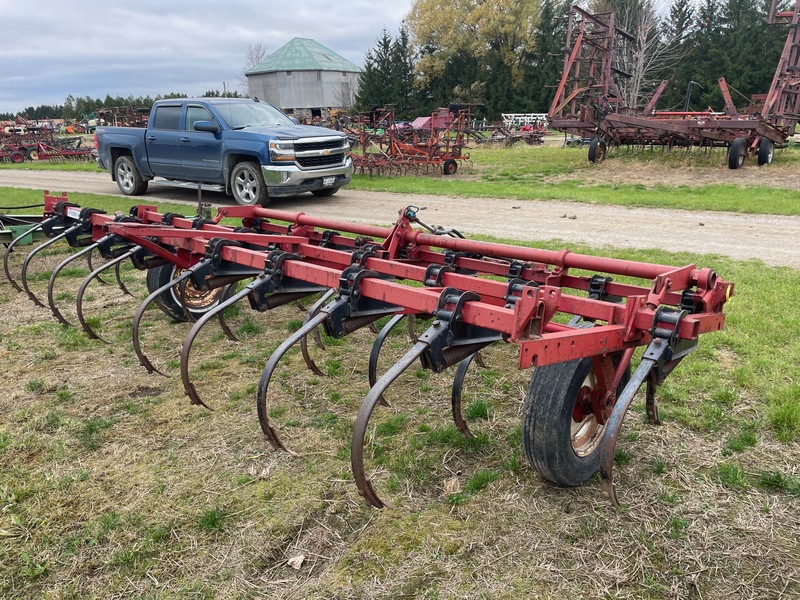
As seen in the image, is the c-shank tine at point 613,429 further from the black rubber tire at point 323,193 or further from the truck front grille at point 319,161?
the black rubber tire at point 323,193

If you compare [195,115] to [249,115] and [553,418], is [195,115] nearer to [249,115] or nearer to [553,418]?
[249,115]

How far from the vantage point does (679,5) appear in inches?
1783

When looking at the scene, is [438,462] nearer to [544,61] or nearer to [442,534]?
[442,534]

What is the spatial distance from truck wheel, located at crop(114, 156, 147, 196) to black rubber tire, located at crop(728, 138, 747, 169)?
13879mm

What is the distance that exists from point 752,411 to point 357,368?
2.68m

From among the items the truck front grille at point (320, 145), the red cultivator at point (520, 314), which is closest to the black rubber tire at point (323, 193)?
the truck front grille at point (320, 145)

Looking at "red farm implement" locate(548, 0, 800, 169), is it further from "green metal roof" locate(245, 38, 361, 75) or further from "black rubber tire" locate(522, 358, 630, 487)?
"green metal roof" locate(245, 38, 361, 75)

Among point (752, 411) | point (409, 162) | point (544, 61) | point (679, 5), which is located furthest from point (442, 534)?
point (679, 5)

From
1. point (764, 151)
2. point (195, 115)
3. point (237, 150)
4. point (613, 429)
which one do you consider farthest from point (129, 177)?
point (764, 151)

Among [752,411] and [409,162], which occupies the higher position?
[409,162]

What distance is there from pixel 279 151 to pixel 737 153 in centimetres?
1109

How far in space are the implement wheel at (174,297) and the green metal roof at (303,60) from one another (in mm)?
61082

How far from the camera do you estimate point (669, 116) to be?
18.4 metres

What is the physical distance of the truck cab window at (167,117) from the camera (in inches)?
480
